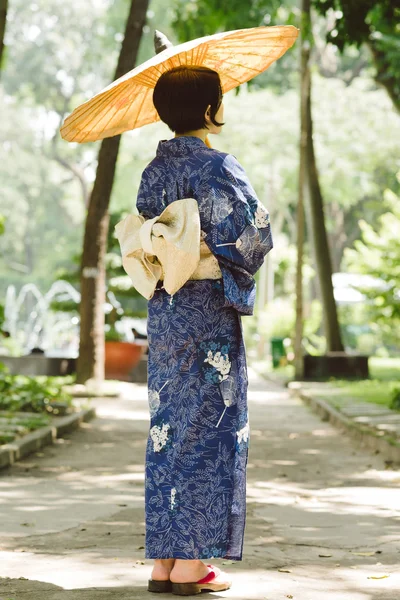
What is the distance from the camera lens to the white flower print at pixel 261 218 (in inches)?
196

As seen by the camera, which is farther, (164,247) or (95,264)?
(95,264)

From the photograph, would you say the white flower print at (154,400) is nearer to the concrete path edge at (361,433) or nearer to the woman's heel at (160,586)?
the woman's heel at (160,586)

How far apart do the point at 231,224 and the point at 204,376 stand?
2.04ft

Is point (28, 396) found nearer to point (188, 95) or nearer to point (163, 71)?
point (163, 71)

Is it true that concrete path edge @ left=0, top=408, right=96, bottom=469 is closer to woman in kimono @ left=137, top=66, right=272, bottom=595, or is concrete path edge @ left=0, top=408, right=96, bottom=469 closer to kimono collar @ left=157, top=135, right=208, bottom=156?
woman in kimono @ left=137, top=66, right=272, bottom=595

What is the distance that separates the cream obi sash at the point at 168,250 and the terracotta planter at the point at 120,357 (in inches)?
723

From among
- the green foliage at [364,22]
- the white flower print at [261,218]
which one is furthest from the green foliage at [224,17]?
the white flower print at [261,218]

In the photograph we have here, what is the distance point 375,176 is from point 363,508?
41.4 meters

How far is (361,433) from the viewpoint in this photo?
12.0 m

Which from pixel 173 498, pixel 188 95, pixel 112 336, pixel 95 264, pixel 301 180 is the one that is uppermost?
pixel 301 180

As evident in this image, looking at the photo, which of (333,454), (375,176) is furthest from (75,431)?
(375,176)

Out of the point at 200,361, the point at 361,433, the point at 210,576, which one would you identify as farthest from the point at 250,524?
the point at 361,433

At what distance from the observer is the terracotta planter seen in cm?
2341

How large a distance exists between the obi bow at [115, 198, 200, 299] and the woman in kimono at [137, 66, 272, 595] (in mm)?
71
